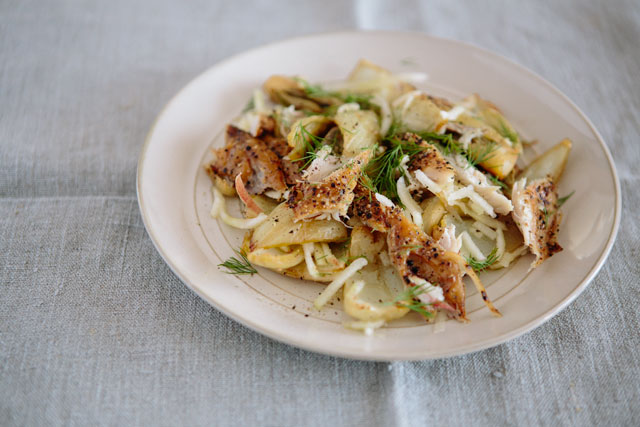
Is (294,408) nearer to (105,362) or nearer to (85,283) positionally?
(105,362)

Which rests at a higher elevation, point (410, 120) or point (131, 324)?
point (410, 120)

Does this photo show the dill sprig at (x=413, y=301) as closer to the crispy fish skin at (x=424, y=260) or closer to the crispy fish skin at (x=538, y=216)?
the crispy fish skin at (x=424, y=260)

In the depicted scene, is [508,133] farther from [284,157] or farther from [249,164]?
[249,164]

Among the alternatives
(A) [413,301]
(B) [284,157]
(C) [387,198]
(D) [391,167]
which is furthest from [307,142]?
(A) [413,301]

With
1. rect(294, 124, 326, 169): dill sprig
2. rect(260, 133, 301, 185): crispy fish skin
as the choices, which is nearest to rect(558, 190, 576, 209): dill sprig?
rect(294, 124, 326, 169): dill sprig

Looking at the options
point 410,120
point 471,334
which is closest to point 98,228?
point 410,120

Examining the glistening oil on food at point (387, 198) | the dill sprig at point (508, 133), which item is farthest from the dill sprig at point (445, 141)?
the dill sprig at point (508, 133)

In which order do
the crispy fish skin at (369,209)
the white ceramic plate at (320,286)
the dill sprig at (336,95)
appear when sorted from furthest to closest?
1. the dill sprig at (336,95)
2. the crispy fish skin at (369,209)
3. the white ceramic plate at (320,286)
